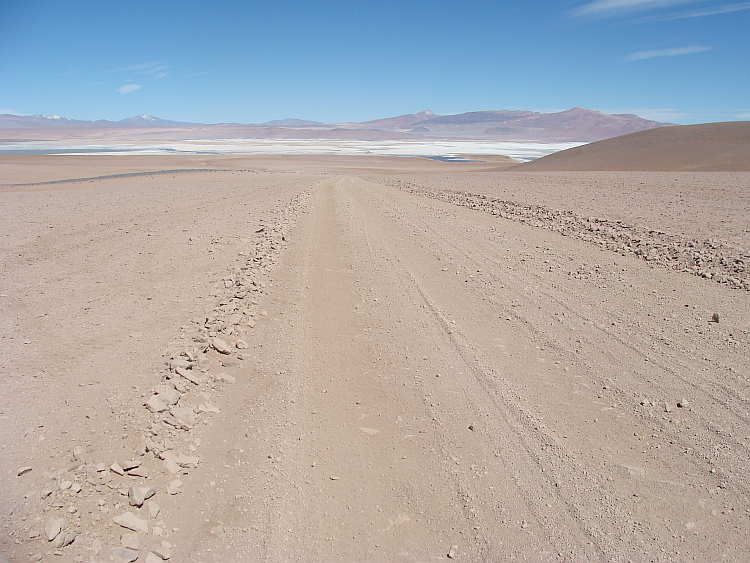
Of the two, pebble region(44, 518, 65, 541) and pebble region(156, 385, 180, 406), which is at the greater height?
pebble region(156, 385, 180, 406)

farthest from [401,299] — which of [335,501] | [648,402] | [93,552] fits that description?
[93,552]

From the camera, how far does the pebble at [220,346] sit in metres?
5.08

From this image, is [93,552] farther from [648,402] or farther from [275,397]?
→ [648,402]

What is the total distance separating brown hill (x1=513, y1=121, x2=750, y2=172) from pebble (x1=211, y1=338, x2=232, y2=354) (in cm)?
3034

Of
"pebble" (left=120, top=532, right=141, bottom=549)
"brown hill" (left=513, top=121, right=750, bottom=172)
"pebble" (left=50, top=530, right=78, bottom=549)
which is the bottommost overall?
"pebble" (left=120, top=532, right=141, bottom=549)

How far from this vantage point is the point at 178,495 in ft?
10.6

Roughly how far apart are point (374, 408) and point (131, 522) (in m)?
1.84

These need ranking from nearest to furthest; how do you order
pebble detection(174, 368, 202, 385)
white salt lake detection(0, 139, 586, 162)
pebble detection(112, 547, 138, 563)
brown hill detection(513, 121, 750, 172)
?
1. pebble detection(112, 547, 138, 563)
2. pebble detection(174, 368, 202, 385)
3. brown hill detection(513, 121, 750, 172)
4. white salt lake detection(0, 139, 586, 162)

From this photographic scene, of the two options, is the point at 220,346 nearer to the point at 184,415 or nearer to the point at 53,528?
the point at 184,415

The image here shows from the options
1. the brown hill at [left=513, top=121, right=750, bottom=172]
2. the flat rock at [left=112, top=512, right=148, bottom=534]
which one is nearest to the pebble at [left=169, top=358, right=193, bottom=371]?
the flat rock at [left=112, top=512, right=148, bottom=534]

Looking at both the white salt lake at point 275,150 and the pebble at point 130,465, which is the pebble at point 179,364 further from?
the white salt lake at point 275,150

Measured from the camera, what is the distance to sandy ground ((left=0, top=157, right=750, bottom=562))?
9.76 ft

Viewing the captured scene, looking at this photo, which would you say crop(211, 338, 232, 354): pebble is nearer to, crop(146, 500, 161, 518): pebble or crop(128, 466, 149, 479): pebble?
crop(128, 466, 149, 479): pebble

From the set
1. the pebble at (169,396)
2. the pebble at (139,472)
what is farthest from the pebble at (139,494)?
the pebble at (169,396)
